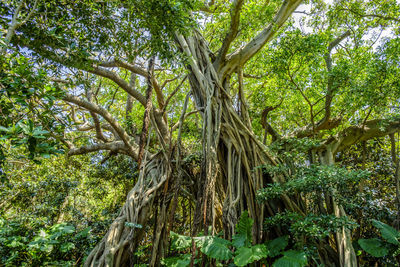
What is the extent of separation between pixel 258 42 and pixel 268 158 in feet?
5.30

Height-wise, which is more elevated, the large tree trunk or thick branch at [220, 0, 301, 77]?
thick branch at [220, 0, 301, 77]

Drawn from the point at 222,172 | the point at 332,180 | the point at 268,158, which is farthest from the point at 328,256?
the point at 222,172

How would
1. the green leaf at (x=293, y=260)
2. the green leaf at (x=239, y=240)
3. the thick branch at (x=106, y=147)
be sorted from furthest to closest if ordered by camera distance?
the thick branch at (x=106, y=147)
the green leaf at (x=239, y=240)
the green leaf at (x=293, y=260)

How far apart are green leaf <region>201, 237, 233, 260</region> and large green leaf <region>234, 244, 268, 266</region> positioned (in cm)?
10

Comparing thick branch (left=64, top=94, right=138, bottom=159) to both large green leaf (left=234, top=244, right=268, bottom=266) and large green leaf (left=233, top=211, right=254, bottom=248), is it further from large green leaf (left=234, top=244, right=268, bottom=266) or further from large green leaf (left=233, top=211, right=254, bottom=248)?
large green leaf (left=234, top=244, right=268, bottom=266)

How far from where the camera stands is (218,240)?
2.18 m

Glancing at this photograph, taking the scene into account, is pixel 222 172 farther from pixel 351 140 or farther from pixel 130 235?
pixel 351 140

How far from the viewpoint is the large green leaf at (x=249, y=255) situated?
1928 mm

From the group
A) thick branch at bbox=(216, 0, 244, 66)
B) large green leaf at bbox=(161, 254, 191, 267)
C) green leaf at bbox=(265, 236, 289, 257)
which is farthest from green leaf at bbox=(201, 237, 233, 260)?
thick branch at bbox=(216, 0, 244, 66)

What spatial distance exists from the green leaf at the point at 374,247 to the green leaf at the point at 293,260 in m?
1.05

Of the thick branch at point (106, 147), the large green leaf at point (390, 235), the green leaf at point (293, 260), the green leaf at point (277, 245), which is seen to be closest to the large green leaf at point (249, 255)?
the green leaf at point (293, 260)

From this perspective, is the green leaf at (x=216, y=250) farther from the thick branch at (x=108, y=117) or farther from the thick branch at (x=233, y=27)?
the thick branch at (x=233, y=27)

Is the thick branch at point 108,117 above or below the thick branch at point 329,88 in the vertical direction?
below

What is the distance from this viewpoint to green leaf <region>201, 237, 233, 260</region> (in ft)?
6.67
